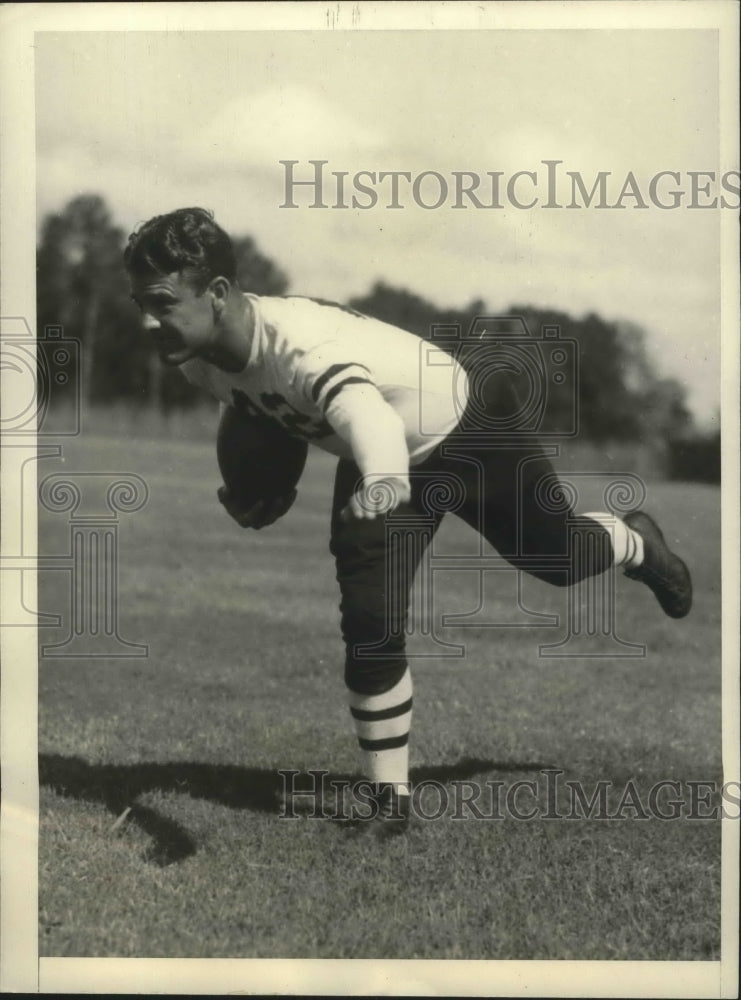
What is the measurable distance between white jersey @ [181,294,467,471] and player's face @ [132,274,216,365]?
7cm

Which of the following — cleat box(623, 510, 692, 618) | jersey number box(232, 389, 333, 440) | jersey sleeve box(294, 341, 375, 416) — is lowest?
cleat box(623, 510, 692, 618)

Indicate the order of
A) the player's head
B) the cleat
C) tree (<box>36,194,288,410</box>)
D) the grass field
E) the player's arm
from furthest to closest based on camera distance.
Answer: the cleat
tree (<box>36,194,288,410</box>)
the player's head
the grass field
the player's arm

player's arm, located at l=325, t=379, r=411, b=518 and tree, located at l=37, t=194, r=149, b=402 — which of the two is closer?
player's arm, located at l=325, t=379, r=411, b=518

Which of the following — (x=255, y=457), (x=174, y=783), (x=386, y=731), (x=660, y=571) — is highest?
(x=255, y=457)

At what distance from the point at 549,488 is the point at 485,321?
542mm

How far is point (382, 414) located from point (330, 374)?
191mm

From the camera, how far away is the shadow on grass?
3.79 metres

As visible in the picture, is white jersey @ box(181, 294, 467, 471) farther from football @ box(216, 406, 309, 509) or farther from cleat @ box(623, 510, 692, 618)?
cleat @ box(623, 510, 692, 618)

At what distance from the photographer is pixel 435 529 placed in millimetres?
3873

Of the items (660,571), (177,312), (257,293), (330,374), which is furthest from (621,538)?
(177,312)

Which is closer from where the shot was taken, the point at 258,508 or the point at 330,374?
the point at 330,374

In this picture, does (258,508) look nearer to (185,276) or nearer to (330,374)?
(330,374)

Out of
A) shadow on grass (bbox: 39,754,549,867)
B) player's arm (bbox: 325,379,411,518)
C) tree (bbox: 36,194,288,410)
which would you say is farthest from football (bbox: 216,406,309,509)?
shadow on grass (bbox: 39,754,549,867)

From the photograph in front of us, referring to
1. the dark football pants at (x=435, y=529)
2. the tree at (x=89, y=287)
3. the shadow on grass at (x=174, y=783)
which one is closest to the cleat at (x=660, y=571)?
the dark football pants at (x=435, y=529)
